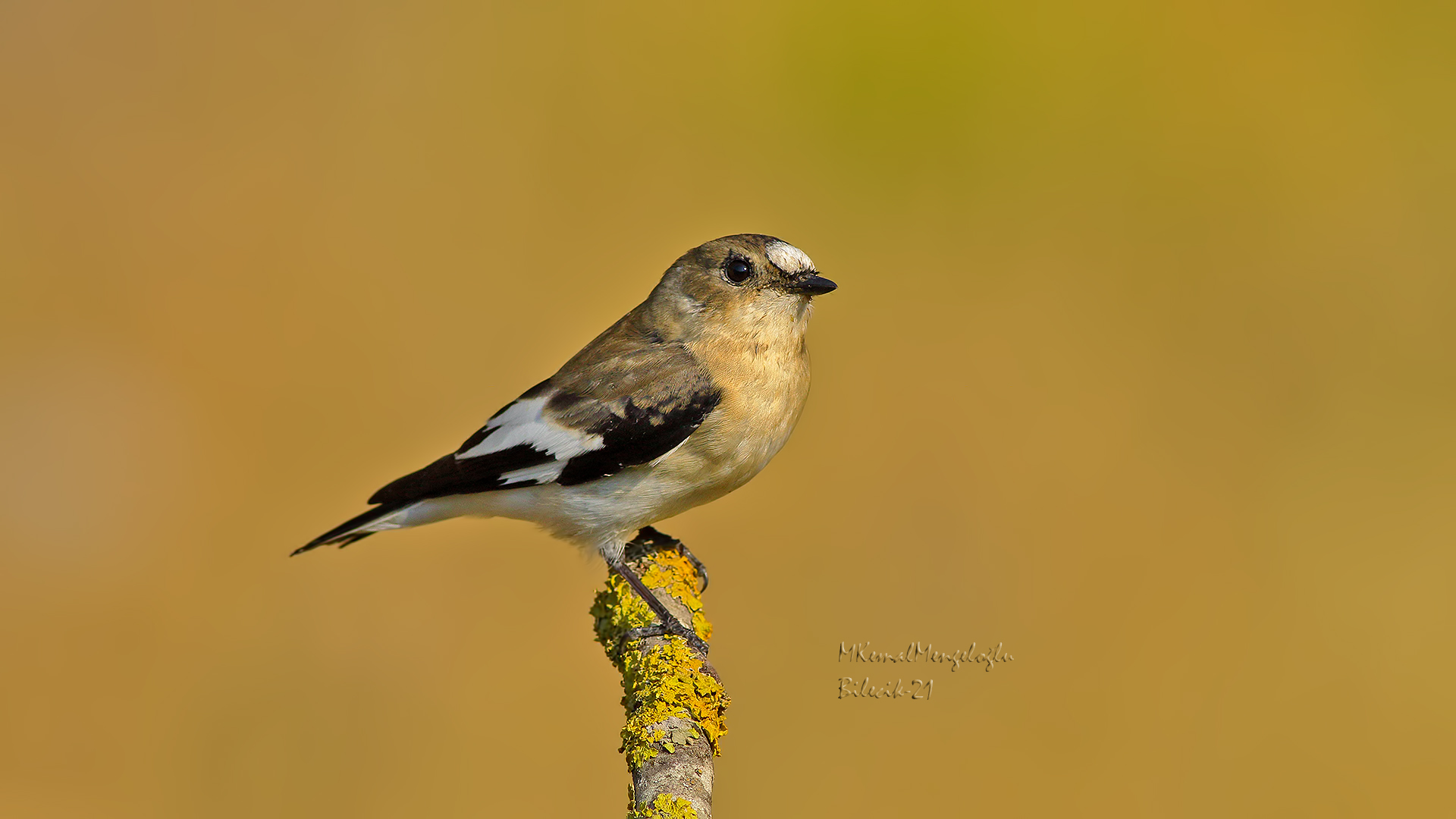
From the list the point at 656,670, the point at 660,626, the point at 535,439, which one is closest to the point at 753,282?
the point at 535,439

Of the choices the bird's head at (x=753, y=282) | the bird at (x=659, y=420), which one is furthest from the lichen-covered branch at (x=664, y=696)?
the bird's head at (x=753, y=282)

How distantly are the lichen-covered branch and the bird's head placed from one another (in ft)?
3.65

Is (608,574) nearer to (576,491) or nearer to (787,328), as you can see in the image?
(576,491)

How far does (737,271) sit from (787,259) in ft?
0.67

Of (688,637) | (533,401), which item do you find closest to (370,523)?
(533,401)

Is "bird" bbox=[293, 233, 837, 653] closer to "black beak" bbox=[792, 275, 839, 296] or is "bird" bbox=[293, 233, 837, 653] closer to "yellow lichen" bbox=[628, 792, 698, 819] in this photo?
"black beak" bbox=[792, 275, 839, 296]

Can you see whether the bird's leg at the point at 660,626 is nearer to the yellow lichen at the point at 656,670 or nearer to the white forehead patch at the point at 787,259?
the yellow lichen at the point at 656,670

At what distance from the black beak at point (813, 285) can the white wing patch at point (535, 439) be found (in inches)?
36.8

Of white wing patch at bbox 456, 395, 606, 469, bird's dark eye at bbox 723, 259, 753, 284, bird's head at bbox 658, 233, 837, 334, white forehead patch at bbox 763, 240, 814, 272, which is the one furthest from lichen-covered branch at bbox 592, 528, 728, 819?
white forehead patch at bbox 763, 240, 814, 272

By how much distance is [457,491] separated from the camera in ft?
14.3

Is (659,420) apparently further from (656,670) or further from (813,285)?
(656,670)

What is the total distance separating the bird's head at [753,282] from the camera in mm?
4180

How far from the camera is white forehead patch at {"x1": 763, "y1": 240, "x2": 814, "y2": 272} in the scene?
4.17 m

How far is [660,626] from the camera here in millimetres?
4012
